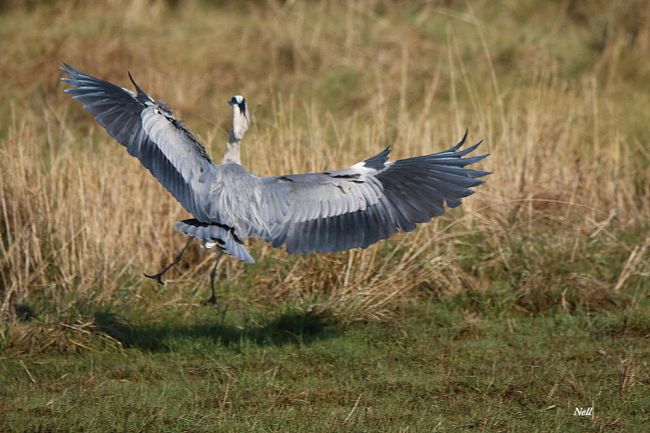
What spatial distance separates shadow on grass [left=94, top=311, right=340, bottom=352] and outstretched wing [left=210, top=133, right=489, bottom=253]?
2.98 feet

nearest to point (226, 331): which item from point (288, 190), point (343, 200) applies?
point (288, 190)

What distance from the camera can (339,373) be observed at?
5.95 meters

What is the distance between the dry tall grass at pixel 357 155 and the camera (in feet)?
22.9

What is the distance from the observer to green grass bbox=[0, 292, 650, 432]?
16.8 ft

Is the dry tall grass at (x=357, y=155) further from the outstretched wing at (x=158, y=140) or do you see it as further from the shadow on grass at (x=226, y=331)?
the outstretched wing at (x=158, y=140)

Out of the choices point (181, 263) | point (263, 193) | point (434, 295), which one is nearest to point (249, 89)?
point (181, 263)

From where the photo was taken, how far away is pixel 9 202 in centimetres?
728

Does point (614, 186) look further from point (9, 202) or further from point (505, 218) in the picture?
point (9, 202)

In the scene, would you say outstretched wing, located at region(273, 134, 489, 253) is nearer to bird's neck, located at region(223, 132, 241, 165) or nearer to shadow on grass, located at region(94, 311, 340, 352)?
bird's neck, located at region(223, 132, 241, 165)

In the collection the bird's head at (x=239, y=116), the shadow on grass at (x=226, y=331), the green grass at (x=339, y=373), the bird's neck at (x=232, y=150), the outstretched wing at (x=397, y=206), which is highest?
the bird's head at (x=239, y=116)

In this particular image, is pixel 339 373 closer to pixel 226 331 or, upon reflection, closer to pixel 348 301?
pixel 348 301

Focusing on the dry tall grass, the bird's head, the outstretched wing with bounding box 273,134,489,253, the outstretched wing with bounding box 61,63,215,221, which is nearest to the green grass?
the dry tall grass

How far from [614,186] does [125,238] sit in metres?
3.66

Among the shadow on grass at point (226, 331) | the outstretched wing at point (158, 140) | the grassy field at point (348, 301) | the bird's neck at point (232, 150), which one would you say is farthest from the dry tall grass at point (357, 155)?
the outstretched wing at point (158, 140)
